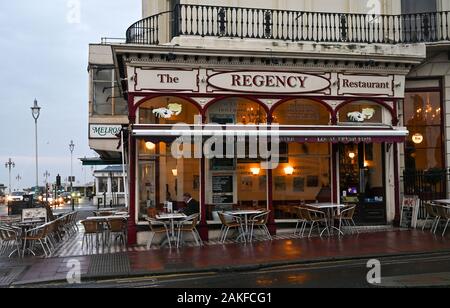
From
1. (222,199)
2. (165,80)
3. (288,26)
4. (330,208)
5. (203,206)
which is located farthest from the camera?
(288,26)

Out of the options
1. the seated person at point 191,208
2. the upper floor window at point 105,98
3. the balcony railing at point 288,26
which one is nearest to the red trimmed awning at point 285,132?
the seated person at point 191,208

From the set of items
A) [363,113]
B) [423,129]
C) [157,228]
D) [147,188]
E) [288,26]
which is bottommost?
[157,228]

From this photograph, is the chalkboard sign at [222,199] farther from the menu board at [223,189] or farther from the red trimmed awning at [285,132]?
the red trimmed awning at [285,132]

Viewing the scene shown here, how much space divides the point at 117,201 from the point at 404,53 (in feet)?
113

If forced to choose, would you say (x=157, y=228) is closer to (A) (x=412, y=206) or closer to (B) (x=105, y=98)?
(A) (x=412, y=206)

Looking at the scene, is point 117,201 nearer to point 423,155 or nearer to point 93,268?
point 423,155

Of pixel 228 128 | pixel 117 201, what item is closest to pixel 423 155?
pixel 228 128

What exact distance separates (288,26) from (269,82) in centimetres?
214

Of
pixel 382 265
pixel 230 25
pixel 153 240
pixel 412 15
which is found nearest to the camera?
pixel 382 265

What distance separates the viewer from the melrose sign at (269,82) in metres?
14.8

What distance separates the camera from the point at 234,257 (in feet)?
37.0

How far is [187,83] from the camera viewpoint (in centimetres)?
1453

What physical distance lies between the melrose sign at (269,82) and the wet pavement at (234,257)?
441cm

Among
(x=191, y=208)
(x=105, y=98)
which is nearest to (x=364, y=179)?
(x=191, y=208)
